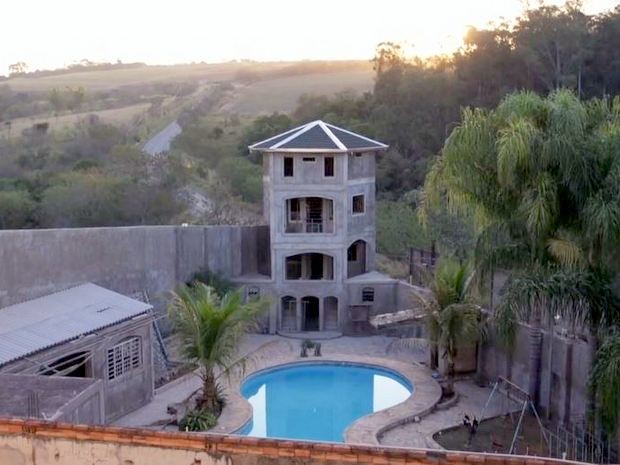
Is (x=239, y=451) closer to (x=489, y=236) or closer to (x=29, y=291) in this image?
(x=489, y=236)

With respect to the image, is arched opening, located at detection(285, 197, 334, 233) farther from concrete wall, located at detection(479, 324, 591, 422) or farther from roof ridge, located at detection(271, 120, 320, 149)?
concrete wall, located at detection(479, 324, 591, 422)

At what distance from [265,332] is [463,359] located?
8243 millimetres

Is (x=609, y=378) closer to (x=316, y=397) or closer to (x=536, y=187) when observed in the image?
(x=536, y=187)

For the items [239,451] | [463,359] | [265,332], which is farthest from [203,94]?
[239,451]

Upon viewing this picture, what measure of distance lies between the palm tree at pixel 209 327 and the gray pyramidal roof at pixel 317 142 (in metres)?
9.33

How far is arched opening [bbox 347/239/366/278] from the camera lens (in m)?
30.6

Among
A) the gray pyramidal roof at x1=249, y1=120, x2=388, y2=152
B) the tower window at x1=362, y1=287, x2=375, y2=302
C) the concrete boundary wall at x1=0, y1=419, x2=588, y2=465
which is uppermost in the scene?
the gray pyramidal roof at x1=249, y1=120, x2=388, y2=152

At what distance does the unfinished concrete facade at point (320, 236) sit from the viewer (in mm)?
28672

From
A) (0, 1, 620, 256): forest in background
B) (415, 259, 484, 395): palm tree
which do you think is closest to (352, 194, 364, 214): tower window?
(0, 1, 620, 256): forest in background

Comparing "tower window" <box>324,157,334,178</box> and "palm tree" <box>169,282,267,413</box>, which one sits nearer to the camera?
"palm tree" <box>169,282,267,413</box>

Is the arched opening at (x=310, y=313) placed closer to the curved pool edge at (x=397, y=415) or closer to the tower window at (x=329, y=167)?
the tower window at (x=329, y=167)

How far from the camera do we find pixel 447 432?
19.0 meters

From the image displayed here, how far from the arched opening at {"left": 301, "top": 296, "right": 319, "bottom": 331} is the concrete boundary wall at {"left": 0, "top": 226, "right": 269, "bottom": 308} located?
7.90ft

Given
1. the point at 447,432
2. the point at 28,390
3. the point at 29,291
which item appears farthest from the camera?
the point at 29,291
